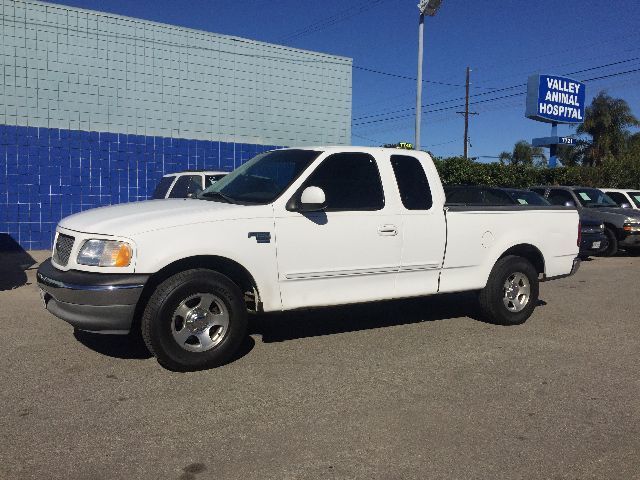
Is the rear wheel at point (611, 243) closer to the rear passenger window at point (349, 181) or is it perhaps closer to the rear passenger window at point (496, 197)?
the rear passenger window at point (496, 197)

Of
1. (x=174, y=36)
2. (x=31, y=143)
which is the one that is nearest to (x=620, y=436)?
(x=31, y=143)

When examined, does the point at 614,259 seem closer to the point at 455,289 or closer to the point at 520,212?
the point at 520,212

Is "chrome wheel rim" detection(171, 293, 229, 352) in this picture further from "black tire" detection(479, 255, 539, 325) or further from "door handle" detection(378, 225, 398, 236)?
"black tire" detection(479, 255, 539, 325)

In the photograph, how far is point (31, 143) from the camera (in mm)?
12555

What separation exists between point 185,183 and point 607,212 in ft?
34.4

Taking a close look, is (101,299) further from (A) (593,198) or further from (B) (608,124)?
(B) (608,124)

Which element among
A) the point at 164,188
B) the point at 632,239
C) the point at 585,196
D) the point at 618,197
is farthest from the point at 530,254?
the point at 618,197

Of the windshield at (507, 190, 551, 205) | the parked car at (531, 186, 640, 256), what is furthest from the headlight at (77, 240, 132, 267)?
the parked car at (531, 186, 640, 256)

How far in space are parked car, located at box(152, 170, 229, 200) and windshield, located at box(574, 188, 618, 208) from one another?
9.54 metres

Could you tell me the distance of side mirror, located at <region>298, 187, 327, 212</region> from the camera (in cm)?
491

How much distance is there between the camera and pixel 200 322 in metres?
4.72

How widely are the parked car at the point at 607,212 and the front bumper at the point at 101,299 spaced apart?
12.4 meters

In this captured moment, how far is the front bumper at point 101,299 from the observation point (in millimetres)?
4336

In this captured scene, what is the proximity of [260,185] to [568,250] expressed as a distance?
160 inches
